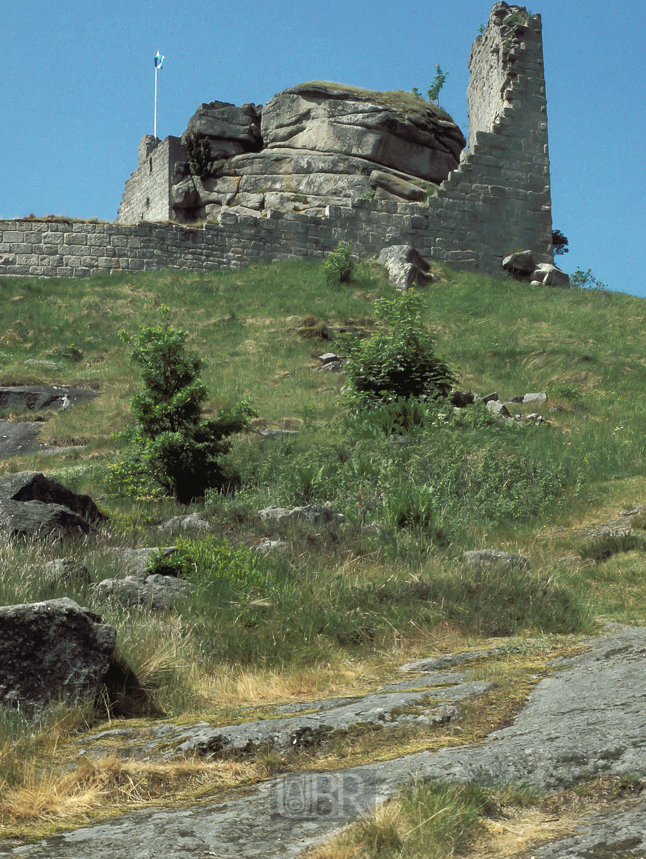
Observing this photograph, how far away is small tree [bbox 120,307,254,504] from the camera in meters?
10.1

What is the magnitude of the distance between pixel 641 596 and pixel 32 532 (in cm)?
478

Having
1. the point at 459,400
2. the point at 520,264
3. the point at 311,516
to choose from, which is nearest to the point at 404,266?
the point at 520,264

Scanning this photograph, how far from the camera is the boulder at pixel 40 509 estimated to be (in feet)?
21.4

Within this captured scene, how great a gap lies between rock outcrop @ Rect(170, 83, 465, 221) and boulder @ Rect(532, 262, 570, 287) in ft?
15.1

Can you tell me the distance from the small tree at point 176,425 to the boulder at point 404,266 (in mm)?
11562

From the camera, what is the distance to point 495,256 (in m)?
25.2

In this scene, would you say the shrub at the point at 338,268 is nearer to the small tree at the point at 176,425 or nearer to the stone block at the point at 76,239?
the stone block at the point at 76,239

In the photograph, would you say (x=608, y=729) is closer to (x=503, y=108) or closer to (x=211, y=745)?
(x=211, y=745)

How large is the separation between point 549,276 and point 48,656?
2248cm

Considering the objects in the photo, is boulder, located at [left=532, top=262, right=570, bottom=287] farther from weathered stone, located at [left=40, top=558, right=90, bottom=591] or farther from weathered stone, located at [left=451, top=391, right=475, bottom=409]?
weathered stone, located at [left=40, top=558, right=90, bottom=591]

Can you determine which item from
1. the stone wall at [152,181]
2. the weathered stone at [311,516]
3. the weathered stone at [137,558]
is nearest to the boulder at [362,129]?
the stone wall at [152,181]

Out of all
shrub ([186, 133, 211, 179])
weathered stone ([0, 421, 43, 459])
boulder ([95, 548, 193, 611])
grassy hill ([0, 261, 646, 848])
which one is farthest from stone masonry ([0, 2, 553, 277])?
boulder ([95, 548, 193, 611])

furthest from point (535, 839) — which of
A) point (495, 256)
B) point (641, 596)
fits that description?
point (495, 256)

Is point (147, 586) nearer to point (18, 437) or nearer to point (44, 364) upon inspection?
point (18, 437)
